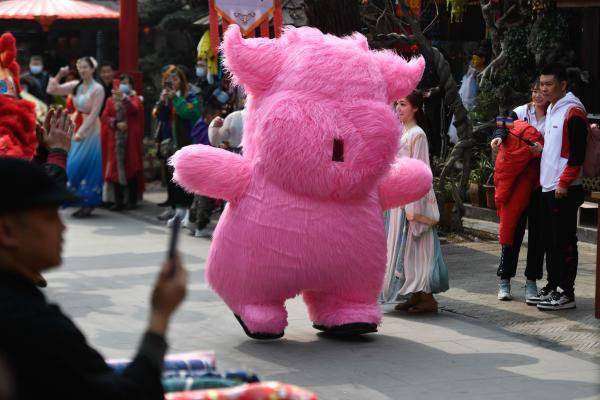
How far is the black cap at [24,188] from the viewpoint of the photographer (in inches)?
114

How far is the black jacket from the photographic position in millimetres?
2725

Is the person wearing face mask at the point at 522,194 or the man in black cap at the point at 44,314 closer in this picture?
the man in black cap at the point at 44,314

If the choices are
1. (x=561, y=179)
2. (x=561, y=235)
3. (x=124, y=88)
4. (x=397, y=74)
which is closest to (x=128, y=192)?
(x=124, y=88)

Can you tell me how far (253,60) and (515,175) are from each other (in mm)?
2496

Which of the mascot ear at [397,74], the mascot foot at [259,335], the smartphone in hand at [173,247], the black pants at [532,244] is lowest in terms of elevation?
the mascot foot at [259,335]

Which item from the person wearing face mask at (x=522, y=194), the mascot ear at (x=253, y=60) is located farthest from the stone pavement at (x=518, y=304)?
the mascot ear at (x=253, y=60)

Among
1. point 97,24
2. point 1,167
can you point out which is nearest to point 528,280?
point 1,167

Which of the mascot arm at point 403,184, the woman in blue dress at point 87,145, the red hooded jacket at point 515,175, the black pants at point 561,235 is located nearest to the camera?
the mascot arm at point 403,184

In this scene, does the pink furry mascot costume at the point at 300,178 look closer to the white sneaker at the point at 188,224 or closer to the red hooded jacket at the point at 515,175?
the red hooded jacket at the point at 515,175

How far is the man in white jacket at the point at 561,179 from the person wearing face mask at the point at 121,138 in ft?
24.7

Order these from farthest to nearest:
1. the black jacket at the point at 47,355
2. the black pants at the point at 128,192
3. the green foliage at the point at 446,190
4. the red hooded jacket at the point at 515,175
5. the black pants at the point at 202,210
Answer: the black pants at the point at 128,192 < the black pants at the point at 202,210 < the green foliage at the point at 446,190 < the red hooded jacket at the point at 515,175 < the black jacket at the point at 47,355

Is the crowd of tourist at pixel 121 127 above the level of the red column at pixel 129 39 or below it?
below

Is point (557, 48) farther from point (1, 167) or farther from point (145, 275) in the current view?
point (1, 167)

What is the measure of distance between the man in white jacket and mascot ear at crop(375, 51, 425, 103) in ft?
4.20
